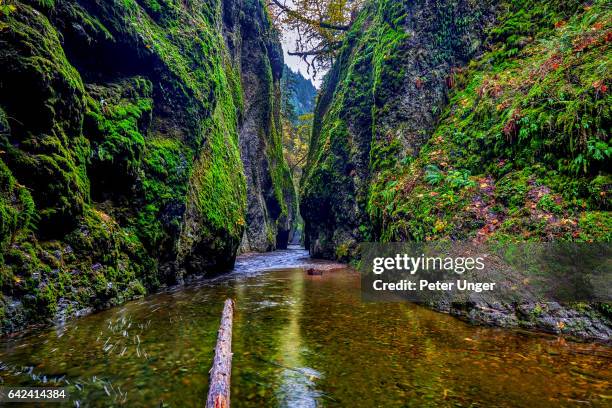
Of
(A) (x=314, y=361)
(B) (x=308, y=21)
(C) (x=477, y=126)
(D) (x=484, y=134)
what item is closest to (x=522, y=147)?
(D) (x=484, y=134)

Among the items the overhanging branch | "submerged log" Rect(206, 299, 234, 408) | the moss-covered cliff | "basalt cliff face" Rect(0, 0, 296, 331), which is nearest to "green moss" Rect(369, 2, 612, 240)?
the moss-covered cliff

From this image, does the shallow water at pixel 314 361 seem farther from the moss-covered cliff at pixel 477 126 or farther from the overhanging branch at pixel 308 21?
the overhanging branch at pixel 308 21

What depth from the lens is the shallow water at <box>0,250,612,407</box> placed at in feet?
10.9

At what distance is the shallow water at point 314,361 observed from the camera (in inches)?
131

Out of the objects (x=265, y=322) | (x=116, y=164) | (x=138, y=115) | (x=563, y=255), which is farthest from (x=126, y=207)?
(x=563, y=255)

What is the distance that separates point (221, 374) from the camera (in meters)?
3.44

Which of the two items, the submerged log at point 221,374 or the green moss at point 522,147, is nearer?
the submerged log at point 221,374

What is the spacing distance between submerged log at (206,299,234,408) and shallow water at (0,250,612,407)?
7.0 inches

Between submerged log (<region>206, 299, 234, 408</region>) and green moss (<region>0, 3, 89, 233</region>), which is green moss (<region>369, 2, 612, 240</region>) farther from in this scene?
green moss (<region>0, 3, 89, 233</region>)

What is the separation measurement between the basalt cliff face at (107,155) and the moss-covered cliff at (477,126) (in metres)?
6.09

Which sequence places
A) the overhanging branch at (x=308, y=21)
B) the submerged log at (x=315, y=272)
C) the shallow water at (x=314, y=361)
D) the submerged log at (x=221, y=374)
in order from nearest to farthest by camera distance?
the submerged log at (x=221, y=374)
the shallow water at (x=314, y=361)
the submerged log at (x=315, y=272)
the overhanging branch at (x=308, y=21)

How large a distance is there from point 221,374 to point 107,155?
6013 millimetres

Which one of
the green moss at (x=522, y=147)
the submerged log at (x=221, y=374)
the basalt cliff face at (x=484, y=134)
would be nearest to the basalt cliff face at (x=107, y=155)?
the submerged log at (x=221, y=374)

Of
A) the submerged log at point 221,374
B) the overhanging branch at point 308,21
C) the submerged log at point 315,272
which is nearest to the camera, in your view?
the submerged log at point 221,374
